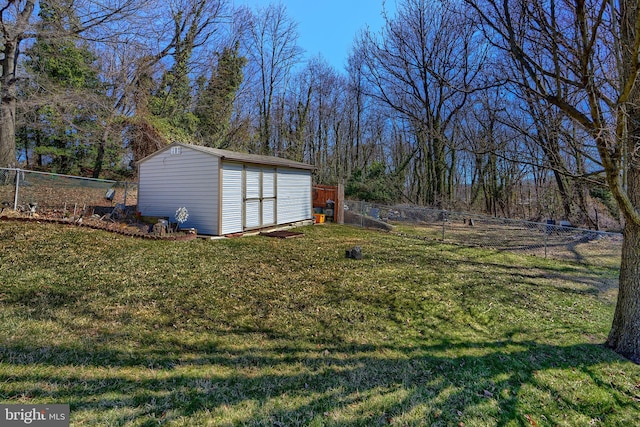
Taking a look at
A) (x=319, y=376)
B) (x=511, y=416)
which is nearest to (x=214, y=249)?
(x=319, y=376)

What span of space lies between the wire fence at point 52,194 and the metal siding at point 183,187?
120cm

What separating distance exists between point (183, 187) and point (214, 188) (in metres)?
1.26

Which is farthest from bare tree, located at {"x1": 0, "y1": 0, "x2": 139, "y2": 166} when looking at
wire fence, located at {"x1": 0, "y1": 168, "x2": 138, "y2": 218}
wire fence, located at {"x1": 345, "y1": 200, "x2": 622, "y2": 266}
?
wire fence, located at {"x1": 345, "y1": 200, "x2": 622, "y2": 266}

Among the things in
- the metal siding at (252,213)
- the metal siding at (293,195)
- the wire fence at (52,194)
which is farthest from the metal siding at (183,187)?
the metal siding at (293,195)

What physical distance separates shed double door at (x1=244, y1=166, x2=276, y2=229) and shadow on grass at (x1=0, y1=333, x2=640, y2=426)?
6.19 metres

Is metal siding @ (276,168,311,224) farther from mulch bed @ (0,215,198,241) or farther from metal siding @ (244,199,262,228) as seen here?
mulch bed @ (0,215,198,241)

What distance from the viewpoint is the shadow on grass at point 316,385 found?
7.25 ft

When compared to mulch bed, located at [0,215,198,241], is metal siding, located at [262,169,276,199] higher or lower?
higher

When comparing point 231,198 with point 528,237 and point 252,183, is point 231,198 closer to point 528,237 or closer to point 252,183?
point 252,183

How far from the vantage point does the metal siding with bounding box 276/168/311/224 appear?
34.1 feet

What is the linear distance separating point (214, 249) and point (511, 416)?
5908 mm

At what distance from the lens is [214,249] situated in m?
6.86

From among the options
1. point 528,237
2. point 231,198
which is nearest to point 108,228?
point 231,198

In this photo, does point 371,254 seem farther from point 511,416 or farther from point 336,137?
point 336,137
